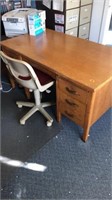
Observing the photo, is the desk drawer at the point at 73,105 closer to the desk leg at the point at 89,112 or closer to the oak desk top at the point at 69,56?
the desk leg at the point at 89,112

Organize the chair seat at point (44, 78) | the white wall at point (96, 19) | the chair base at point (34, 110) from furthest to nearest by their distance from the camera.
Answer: the white wall at point (96, 19) → the chair base at point (34, 110) → the chair seat at point (44, 78)

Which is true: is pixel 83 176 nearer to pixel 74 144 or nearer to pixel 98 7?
pixel 74 144

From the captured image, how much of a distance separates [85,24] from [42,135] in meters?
1.81

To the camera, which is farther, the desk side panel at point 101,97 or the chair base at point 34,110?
the chair base at point 34,110

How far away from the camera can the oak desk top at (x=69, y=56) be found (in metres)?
1.22

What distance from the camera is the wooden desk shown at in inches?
47.5

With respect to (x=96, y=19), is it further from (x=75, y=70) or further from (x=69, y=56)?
(x=75, y=70)

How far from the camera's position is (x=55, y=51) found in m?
1.59

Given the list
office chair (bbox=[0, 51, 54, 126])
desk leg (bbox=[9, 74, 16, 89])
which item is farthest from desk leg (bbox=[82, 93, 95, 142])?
desk leg (bbox=[9, 74, 16, 89])

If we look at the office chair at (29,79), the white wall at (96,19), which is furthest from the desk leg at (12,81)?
the white wall at (96,19)

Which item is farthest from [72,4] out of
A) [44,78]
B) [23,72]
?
[23,72]

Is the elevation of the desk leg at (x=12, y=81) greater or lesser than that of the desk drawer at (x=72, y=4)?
lesser

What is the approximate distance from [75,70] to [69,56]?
259 mm

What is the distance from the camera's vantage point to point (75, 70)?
1.29m
